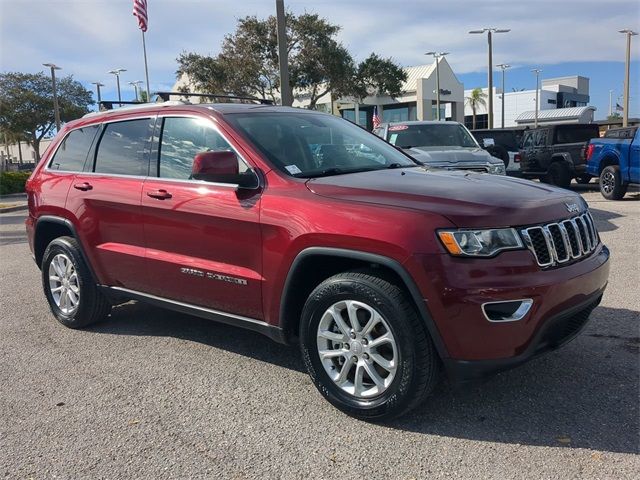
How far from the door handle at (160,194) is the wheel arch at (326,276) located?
47.5 inches

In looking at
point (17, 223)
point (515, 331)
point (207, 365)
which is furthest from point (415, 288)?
point (17, 223)

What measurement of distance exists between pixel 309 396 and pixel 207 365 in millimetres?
926

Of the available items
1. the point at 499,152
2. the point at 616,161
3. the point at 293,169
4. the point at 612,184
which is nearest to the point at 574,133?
the point at 499,152

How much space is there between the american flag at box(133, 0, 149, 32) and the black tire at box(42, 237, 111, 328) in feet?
60.3

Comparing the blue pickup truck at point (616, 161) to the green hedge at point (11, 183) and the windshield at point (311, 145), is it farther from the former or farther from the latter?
the green hedge at point (11, 183)

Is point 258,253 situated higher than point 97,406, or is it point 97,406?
point 258,253

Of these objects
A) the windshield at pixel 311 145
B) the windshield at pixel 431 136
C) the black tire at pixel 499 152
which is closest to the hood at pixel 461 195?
the windshield at pixel 311 145

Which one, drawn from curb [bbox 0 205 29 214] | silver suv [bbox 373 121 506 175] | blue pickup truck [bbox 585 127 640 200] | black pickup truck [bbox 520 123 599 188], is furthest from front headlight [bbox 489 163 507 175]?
curb [bbox 0 205 29 214]

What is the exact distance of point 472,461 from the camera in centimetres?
285

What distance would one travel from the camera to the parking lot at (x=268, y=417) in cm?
286

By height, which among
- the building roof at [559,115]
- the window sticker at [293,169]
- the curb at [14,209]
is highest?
the building roof at [559,115]

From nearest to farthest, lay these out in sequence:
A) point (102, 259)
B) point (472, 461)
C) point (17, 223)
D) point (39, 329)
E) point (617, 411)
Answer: point (472, 461)
point (617, 411)
point (102, 259)
point (39, 329)
point (17, 223)

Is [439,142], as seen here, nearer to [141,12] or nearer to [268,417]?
[268,417]

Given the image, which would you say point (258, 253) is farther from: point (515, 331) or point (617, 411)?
point (617, 411)
